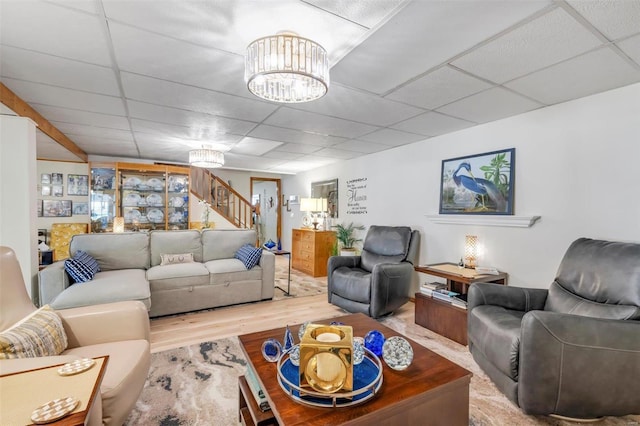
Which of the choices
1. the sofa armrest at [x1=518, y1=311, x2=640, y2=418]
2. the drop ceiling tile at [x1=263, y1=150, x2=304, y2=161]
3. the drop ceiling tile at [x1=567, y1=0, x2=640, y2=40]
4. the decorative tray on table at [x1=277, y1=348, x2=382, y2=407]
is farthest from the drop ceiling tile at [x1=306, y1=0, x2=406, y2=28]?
the drop ceiling tile at [x1=263, y1=150, x2=304, y2=161]

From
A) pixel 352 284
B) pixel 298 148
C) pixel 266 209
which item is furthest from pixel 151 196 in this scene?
pixel 352 284

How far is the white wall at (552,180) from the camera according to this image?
214 centimetres

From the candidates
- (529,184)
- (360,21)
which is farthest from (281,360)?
(529,184)

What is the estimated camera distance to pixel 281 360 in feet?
4.51

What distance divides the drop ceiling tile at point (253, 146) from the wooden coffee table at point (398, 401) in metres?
3.07

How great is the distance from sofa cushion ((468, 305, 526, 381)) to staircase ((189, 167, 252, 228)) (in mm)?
5073

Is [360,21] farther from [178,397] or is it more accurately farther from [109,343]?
[178,397]

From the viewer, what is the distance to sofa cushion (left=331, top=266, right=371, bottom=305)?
302 centimetres

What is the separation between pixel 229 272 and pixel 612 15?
3.75 metres

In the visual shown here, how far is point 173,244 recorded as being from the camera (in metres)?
3.66

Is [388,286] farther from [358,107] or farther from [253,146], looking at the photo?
[253,146]

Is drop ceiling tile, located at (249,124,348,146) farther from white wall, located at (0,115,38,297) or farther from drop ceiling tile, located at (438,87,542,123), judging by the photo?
white wall, located at (0,115,38,297)

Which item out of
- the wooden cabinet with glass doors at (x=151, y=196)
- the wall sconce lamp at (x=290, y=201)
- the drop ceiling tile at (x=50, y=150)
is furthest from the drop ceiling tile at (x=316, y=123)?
the wall sconce lamp at (x=290, y=201)

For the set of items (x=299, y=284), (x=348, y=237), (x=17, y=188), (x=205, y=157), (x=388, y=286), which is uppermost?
(x=205, y=157)
